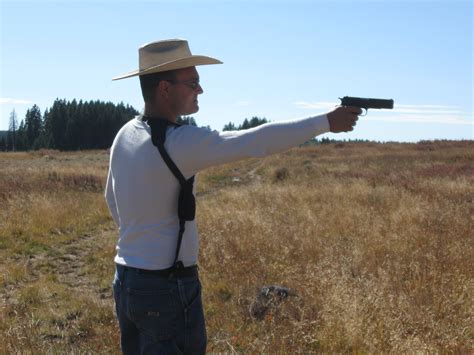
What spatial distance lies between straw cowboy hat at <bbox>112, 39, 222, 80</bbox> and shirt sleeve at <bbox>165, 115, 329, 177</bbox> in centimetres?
31

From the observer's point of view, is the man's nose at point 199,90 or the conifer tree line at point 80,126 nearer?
the man's nose at point 199,90

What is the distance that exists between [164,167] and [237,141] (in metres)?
0.33

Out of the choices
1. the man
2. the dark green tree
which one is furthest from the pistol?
the dark green tree

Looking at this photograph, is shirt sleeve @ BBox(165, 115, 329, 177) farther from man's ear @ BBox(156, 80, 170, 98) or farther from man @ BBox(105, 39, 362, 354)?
man's ear @ BBox(156, 80, 170, 98)

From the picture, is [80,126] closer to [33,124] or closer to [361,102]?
[33,124]

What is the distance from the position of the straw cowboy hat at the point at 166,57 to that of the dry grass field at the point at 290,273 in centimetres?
202

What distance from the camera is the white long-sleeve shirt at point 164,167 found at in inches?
75.4

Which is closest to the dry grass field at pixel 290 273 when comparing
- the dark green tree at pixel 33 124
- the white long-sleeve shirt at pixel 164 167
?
the white long-sleeve shirt at pixel 164 167

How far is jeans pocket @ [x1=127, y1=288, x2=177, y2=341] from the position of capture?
2047mm

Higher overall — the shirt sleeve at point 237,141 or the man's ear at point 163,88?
the man's ear at point 163,88

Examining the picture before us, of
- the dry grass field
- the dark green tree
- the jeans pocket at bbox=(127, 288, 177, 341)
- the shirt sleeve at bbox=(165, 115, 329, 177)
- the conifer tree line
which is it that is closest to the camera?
the shirt sleeve at bbox=(165, 115, 329, 177)

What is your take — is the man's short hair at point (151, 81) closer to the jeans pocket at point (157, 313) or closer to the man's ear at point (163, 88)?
the man's ear at point (163, 88)

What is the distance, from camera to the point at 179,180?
2.02 meters

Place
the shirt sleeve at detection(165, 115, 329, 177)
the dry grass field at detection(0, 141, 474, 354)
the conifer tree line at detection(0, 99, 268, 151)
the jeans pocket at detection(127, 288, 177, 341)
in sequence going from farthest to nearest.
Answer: the conifer tree line at detection(0, 99, 268, 151), the dry grass field at detection(0, 141, 474, 354), the jeans pocket at detection(127, 288, 177, 341), the shirt sleeve at detection(165, 115, 329, 177)
